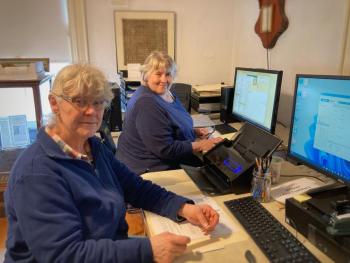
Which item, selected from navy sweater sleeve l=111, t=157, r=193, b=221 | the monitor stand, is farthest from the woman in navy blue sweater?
navy sweater sleeve l=111, t=157, r=193, b=221

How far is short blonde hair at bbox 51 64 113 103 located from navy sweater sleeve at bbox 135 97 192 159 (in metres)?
0.64

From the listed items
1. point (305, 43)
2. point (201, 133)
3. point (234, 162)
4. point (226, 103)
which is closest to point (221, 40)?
point (226, 103)

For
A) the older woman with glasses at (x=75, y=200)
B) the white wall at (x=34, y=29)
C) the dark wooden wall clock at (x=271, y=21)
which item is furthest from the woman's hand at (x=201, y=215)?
the white wall at (x=34, y=29)

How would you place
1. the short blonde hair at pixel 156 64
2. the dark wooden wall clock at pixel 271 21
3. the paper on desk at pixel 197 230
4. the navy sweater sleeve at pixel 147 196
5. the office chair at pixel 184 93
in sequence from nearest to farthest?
the paper on desk at pixel 197 230 < the navy sweater sleeve at pixel 147 196 < the short blonde hair at pixel 156 64 < the dark wooden wall clock at pixel 271 21 < the office chair at pixel 184 93

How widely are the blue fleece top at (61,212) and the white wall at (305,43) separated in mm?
1376

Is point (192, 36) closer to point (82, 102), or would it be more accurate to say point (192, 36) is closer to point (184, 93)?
point (184, 93)

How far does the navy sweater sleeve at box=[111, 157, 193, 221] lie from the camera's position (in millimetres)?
1079

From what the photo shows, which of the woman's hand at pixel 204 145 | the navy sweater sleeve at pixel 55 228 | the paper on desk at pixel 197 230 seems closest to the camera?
the navy sweater sleeve at pixel 55 228

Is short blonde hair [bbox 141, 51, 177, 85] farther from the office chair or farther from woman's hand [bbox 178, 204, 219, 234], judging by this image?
woman's hand [bbox 178, 204, 219, 234]

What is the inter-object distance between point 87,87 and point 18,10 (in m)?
2.11

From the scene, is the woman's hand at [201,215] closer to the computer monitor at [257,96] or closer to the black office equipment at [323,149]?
the black office equipment at [323,149]

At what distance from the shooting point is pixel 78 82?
0.93 metres

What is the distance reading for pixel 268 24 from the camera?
212 cm

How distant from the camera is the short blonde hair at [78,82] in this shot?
93 centimetres
